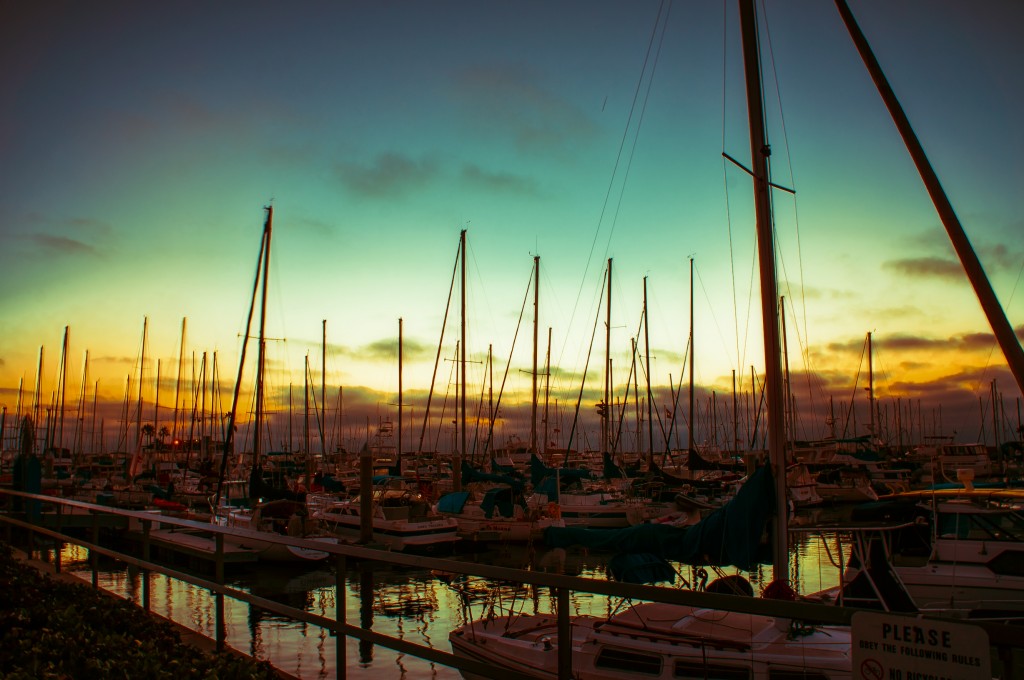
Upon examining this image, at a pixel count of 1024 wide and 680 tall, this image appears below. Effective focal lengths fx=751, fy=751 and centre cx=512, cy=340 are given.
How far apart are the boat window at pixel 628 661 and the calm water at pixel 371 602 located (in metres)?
0.59

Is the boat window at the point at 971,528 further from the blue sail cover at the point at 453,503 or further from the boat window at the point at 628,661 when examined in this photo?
the blue sail cover at the point at 453,503

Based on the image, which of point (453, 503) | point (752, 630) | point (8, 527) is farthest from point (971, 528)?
point (8, 527)

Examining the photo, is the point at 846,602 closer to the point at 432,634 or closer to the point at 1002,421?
the point at 432,634

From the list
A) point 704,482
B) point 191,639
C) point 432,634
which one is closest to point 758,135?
point 191,639

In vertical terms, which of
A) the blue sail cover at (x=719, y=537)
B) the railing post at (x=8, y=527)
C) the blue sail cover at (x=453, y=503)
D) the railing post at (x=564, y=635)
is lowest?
the blue sail cover at (x=453, y=503)

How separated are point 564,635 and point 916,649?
5.71 feet

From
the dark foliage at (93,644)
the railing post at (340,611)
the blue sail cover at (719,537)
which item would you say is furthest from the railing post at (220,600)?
the blue sail cover at (719,537)

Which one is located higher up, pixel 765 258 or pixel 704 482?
pixel 765 258

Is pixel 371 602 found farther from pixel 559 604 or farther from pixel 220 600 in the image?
pixel 559 604

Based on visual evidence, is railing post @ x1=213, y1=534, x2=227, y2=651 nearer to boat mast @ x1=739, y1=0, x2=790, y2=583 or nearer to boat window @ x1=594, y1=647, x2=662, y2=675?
boat window @ x1=594, y1=647, x2=662, y2=675

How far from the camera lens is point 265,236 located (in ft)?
118

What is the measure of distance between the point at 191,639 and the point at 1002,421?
97181 millimetres

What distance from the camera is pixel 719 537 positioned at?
1220 cm

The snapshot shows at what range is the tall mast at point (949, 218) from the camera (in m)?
8.91
